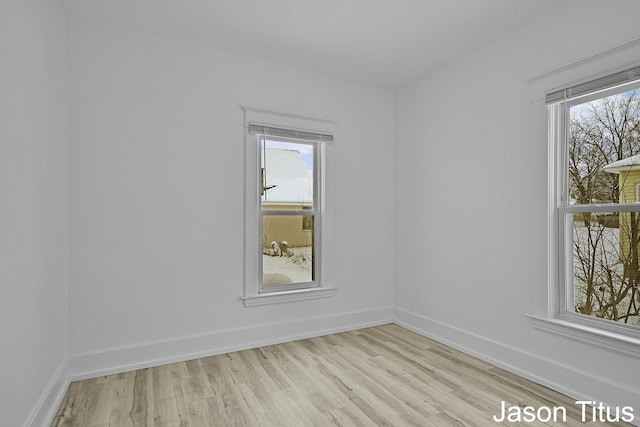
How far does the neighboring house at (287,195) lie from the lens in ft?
11.7

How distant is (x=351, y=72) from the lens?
3.77 metres

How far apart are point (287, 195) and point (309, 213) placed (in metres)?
0.31

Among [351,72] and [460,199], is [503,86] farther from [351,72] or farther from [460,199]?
[351,72]

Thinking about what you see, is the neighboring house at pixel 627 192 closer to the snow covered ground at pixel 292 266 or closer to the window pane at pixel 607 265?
the window pane at pixel 607 265

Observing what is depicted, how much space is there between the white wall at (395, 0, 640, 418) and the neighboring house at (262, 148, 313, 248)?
1.14 m

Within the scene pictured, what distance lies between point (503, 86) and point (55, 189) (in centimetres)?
350

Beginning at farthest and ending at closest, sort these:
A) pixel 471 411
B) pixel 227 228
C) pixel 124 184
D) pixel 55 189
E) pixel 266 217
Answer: pixel 266 217 < pixel 227 228 < pixel 124 184 < pixel 55 189 < pixel 471 411

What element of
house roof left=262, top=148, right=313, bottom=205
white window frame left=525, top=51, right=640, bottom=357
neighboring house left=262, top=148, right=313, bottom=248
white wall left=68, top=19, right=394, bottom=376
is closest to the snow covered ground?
neighboring house left=262, top=148, right=313, bottom=248

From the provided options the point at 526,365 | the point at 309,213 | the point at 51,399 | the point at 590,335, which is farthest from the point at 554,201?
the point at 51,399

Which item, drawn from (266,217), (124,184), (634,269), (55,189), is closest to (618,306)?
(634,269)

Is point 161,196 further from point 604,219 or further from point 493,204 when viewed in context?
point 604,219

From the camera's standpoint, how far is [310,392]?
2512 millimetres

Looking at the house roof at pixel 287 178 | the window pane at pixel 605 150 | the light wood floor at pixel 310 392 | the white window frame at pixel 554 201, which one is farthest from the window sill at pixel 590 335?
the house roof at pixel 287 178

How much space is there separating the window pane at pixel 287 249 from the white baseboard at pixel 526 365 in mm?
1346
